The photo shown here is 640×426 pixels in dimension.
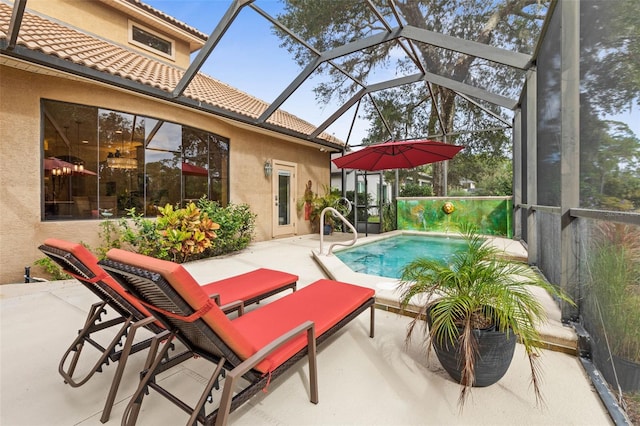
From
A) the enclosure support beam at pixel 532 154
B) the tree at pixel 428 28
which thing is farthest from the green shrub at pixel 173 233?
the enclosure support beam at pixel 532 154

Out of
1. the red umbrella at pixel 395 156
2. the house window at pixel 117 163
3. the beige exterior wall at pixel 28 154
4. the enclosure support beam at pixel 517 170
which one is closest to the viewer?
the beige exterior wall at pixel 28 154

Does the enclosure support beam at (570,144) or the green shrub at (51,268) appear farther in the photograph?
the green shrub at (51,268)

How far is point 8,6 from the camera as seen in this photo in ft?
20.9

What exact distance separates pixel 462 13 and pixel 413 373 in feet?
22.8

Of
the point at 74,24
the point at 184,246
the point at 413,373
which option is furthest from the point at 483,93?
the point at 74,24

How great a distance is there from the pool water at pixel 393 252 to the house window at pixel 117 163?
4544 mm

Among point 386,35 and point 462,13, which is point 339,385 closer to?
point 386,35

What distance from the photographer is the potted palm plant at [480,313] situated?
6.02 ft

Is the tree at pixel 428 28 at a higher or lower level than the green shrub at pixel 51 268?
higher

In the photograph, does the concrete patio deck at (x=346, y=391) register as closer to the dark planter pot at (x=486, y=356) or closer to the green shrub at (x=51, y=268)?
the dark planter pot at (x=486, y=356)

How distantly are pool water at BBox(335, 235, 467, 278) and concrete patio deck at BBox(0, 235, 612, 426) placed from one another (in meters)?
3.46

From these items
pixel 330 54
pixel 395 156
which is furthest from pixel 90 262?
pixel 395 156

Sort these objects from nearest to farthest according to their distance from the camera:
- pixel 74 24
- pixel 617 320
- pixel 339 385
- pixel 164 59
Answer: pixel 617 320 < pixel 339 385 < pixel 74 24 < pixel 164 59

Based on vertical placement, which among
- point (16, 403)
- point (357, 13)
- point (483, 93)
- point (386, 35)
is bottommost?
point (16, 403)
